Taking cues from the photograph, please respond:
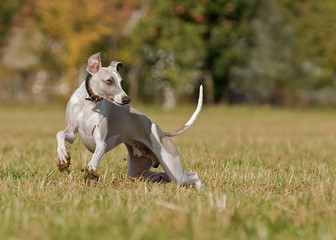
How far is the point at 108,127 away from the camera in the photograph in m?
5.44

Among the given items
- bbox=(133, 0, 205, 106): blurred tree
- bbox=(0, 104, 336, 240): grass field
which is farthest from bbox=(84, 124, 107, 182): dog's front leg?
bbox=(133, 0, 205, 106): blurred tree

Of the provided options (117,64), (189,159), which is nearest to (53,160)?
(189,159)

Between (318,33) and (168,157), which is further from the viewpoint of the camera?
(318,33)

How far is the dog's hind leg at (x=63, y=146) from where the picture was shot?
209 inches

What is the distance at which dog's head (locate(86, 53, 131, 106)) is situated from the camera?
5.12 m

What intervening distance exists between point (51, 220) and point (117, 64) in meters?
2.23

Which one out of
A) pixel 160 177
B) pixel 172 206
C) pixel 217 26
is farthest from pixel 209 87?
pixel 172 206

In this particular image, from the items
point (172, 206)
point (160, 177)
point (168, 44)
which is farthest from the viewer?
point (168, 44)

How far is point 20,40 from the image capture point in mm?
43031

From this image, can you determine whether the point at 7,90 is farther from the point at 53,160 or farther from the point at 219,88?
the point at 53,160

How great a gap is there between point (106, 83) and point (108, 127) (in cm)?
50

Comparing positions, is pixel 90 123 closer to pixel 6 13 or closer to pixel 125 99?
pixel 125 99

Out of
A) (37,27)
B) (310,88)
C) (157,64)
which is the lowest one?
(310,88)

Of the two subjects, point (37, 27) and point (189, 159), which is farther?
point (37, 27)
